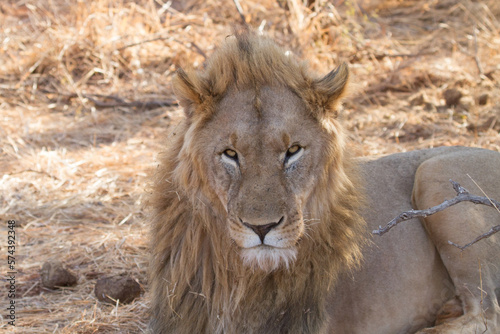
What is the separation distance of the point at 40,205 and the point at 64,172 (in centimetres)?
62

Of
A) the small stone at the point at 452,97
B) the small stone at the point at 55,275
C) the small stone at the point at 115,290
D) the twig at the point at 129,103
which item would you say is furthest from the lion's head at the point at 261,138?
the twig at the point at 129,103

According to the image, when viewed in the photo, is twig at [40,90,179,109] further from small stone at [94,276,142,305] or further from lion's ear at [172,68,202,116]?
lion's ear at [172,68,202,116]

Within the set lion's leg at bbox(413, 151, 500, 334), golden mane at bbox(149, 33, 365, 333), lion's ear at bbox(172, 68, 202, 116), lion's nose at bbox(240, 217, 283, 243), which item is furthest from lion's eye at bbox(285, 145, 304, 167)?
lion's leg at bbox(413, 151, 500, 334)

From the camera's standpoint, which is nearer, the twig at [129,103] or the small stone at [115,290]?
the small stone at [115,290]

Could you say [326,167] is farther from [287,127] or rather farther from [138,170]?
[138,170]

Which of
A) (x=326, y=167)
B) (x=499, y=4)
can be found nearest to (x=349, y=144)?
(x=326, y=167)

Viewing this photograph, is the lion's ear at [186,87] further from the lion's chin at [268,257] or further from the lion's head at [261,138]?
the lion's chin at [268,257]

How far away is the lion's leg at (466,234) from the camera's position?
10.9ft

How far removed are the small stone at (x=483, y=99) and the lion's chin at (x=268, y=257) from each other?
16.1 feet

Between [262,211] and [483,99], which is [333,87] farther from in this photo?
[483,99]

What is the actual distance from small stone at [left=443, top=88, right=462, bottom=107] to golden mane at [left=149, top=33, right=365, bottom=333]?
4432mm

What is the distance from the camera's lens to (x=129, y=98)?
308 inches

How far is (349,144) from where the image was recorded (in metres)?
3.11

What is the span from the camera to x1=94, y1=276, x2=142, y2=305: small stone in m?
3.80
